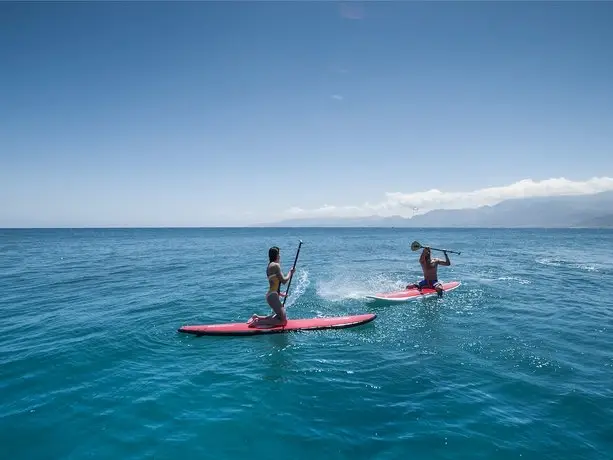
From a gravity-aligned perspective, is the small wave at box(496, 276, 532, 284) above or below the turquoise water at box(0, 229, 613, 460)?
below

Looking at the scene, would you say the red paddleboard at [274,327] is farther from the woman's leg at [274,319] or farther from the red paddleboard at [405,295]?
the red paddleboard at [405,295]

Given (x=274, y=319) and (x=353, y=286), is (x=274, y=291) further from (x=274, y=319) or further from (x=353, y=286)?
(x=353, y=286)

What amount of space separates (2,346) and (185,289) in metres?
11.8

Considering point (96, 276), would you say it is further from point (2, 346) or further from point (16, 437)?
point (16, 437)

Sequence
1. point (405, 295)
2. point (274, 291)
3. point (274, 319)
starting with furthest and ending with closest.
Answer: point (405, 295), point (274, 319), point (274, 291)

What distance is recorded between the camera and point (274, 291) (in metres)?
14.2

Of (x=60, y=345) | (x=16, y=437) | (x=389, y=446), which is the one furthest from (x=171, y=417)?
(x=60, y=345)

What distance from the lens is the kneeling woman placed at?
13727 millimetres

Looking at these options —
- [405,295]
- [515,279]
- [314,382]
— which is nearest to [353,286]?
[405,295]

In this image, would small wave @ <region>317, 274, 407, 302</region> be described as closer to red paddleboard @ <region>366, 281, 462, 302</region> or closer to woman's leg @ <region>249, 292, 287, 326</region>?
red paddleboard @ <region>366, 281, 462, 302</region>

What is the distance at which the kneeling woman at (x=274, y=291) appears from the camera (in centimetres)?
1373

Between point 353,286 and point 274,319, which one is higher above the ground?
point 274,319

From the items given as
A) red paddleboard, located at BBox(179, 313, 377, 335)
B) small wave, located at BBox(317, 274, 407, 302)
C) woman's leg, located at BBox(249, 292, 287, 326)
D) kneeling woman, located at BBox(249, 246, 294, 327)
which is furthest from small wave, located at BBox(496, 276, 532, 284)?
kneeling woman, located at BBox(249, 246, 294, 327)

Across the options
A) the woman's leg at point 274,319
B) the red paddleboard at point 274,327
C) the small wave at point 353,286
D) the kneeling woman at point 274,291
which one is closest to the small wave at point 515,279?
the small wave at point 353,286
